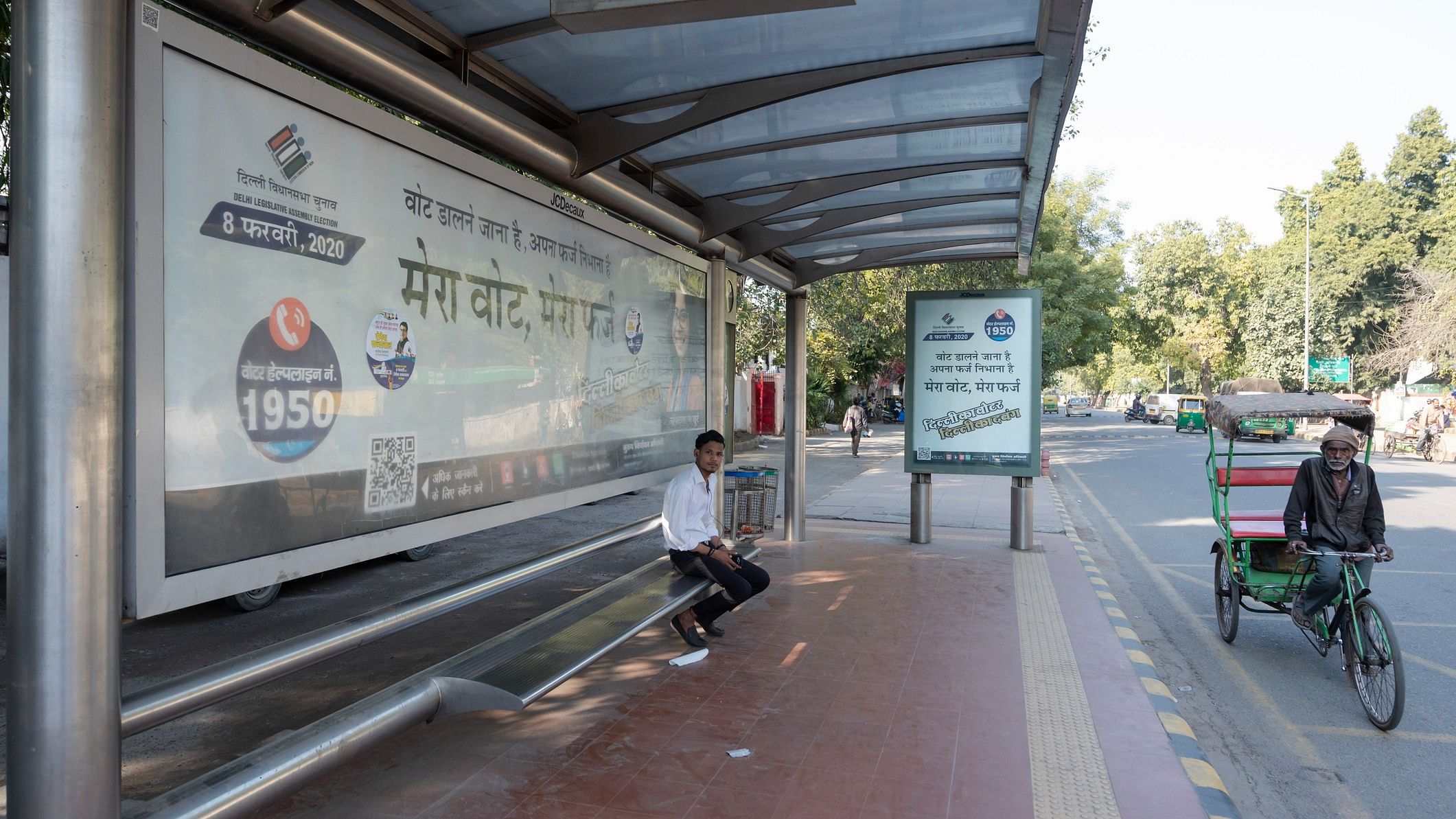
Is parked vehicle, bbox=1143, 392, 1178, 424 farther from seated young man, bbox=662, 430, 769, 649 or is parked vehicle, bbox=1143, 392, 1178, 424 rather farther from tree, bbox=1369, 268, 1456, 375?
seated young man, bbox=662, 430, 769, 649

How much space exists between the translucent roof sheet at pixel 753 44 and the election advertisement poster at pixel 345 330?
0.64 meters

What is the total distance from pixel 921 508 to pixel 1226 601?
12.4ft

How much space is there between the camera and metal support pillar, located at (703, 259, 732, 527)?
7641mm

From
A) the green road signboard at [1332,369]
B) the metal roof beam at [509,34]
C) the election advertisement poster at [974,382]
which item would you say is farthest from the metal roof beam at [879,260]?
the green road signboard at [1332,369]

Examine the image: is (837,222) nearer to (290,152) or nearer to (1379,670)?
(1379,670)

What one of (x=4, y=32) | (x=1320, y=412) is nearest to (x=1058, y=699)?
(x=1320, y=412)

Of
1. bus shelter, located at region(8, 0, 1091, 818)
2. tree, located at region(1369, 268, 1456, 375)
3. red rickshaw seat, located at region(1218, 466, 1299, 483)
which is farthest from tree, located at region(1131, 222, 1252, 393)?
bus shelter, located at region(8, 0, 1091, 818)

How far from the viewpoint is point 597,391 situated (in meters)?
5.75

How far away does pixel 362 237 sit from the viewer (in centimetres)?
360

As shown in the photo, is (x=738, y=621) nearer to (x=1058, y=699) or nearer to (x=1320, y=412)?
(x=1058, y=699)

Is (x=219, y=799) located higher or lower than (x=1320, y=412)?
lower

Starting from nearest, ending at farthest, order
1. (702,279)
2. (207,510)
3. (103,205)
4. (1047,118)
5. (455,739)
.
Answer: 1. (103,205)
2. (207,510)
3. (455,739)
4. (1047,118)
5. (702,279)

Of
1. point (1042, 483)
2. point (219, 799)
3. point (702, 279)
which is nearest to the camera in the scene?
point (219, 799)

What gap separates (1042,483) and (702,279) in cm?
1286
